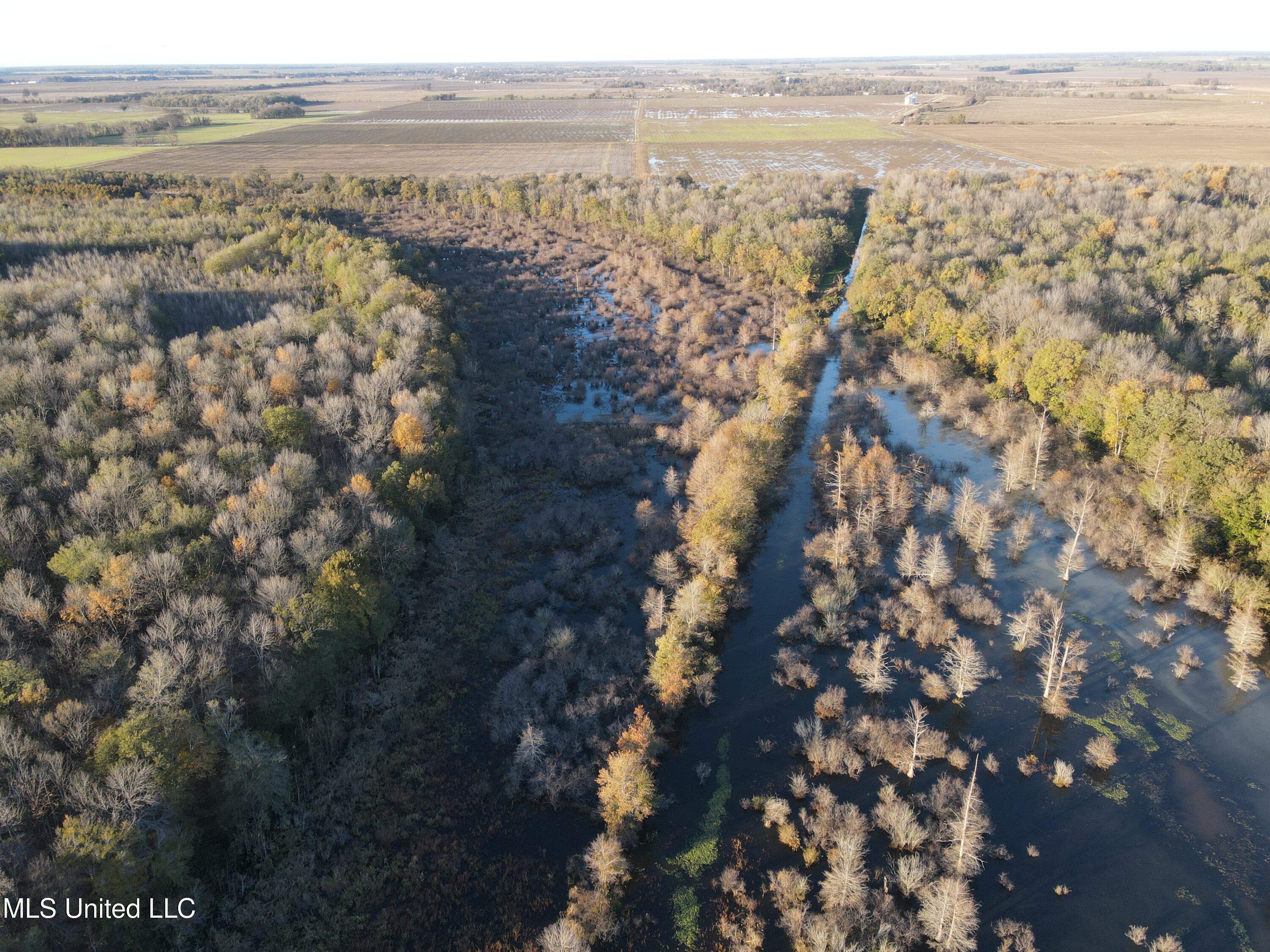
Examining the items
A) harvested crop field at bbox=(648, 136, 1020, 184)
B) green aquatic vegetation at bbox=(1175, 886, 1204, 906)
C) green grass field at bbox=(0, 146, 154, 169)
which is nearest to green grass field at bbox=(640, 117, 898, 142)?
harvested crop field at bbox=(648, 136, 1020, 184)

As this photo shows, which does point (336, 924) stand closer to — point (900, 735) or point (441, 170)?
point (900, 735)

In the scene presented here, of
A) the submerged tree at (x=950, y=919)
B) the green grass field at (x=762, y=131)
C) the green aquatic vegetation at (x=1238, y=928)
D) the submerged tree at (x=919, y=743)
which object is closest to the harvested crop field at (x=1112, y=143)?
the green grass field at (x=762, y=131)

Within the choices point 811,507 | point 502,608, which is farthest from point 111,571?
point 811,507

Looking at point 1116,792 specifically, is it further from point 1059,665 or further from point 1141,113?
point 1141,113

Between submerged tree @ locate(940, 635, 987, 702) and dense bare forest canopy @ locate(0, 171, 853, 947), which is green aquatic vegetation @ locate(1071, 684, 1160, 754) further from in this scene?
dense bare forest canopy @ locate(0, 171, 853, 947)

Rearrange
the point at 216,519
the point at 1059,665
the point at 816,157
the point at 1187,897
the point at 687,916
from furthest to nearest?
the point at 816,157 < the point at 216,519 < the point at 1059,665 < the point at 1187,897 < the point at 687,916

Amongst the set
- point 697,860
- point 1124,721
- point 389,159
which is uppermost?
point 389,159

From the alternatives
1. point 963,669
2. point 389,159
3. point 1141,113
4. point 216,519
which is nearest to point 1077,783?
point 963,669

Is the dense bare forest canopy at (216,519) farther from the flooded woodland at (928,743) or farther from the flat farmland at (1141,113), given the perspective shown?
the flat farmland at (1141,113)
